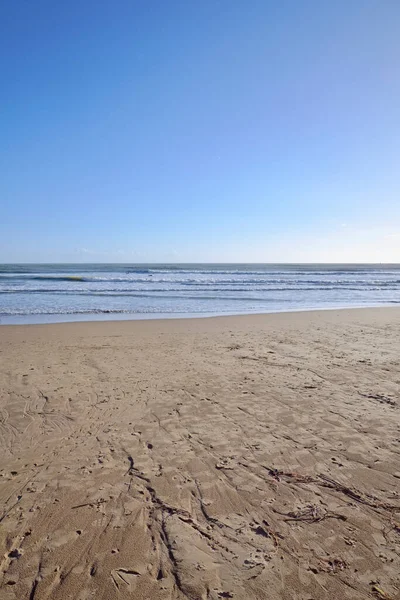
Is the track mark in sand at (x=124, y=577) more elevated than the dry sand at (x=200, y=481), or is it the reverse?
the dry sand at (x=200, y=481)

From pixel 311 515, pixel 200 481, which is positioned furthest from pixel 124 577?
pixel 311 515

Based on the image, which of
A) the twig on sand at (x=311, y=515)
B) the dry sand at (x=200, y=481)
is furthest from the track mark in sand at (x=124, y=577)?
the twig on sand at (x=311, y=515)

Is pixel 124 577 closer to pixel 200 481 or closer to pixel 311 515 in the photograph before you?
pixel 200 481

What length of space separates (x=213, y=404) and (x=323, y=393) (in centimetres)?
189

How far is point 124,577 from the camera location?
234 cm

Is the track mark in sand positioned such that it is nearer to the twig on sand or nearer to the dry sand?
the dry sand

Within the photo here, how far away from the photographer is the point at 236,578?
7.60 ft

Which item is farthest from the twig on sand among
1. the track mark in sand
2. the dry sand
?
the track mark in sand

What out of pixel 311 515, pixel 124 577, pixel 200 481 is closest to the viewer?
pixel 124 577

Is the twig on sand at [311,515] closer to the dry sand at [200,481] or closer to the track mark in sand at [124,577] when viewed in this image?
the dry sand at [200,481]

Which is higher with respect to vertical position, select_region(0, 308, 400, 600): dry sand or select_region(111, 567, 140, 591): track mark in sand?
select_region(0, 308, 400, 600): dry sand

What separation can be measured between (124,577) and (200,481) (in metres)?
1.16

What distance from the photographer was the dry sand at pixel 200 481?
235 centimetres

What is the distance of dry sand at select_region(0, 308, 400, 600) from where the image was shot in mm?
2346
